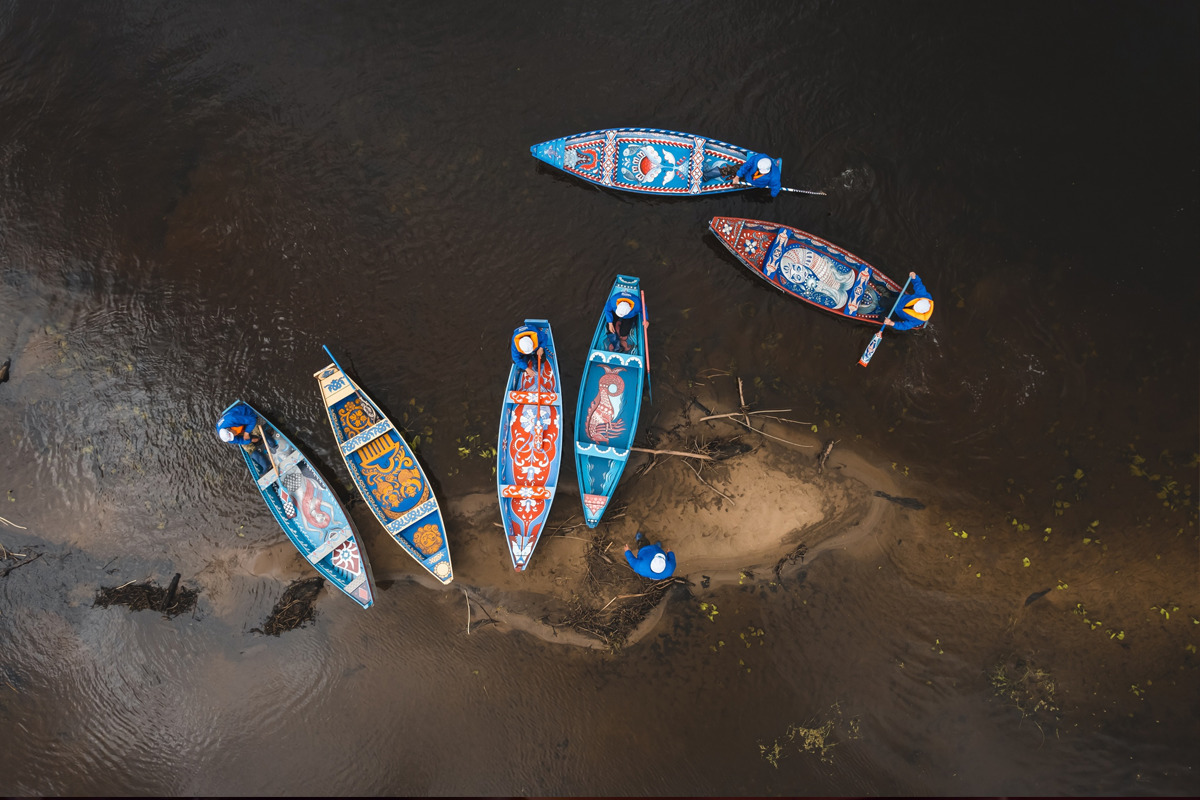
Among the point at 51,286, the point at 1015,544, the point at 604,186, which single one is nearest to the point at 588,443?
the point at 604,186

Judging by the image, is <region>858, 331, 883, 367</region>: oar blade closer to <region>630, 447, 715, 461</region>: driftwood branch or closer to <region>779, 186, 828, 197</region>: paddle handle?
<region>779, 186, 828, 197</region>: paddle handle

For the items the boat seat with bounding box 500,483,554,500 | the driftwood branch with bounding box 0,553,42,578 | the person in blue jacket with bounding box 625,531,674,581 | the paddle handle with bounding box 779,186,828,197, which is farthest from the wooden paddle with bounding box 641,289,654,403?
the driftwood branch with bounding box 0,553,42,578

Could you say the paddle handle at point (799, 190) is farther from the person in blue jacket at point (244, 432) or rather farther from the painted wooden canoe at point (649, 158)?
the person in blue jacket at point (244, 432)

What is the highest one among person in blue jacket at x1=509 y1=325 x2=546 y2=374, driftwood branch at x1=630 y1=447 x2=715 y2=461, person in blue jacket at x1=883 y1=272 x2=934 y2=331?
person in blue jacket at x1=883 y1=272 x2=934 y2=331

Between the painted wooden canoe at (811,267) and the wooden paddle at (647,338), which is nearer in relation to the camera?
the wooden paddle at (647,338)

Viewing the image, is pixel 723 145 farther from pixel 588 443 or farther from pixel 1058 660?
pixel 1058 660

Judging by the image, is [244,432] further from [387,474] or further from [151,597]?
[151,597]

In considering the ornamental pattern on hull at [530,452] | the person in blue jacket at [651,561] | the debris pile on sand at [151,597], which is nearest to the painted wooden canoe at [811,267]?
the ornamental pattern on hull at [530,452]
